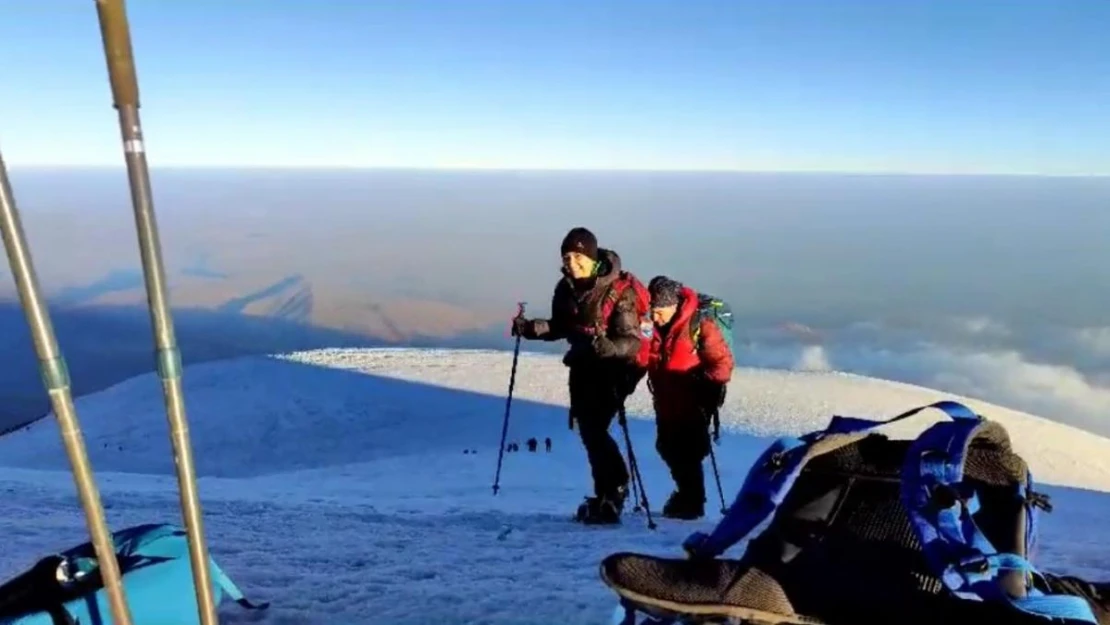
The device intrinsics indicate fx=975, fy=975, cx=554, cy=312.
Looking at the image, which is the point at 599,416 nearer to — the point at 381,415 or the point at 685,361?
the point at 685,361

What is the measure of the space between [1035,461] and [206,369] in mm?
22272

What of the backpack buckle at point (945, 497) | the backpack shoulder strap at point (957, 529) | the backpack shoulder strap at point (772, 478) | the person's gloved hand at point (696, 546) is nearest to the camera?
the backpack shoulder strap at point (957, 529)

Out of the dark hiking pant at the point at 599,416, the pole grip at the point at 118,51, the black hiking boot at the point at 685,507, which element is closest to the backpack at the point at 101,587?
the pole grip at the point at 118,51

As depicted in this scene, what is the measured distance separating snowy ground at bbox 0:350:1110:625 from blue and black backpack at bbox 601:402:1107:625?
167cm

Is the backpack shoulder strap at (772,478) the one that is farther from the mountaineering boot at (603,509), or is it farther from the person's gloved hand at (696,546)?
the mountaineering boot at (603,509)

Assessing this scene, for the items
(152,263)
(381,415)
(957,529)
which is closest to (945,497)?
(957,529)

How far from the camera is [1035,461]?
19.6 meters

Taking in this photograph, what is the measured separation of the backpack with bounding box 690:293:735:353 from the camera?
7961mm

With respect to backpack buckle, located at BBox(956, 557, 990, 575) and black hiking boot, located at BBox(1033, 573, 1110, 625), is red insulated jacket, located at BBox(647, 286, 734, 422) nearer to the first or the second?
black hiking boot, located at BBox(1033, 573, 1110, 625)

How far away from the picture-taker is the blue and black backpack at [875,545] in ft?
8.58

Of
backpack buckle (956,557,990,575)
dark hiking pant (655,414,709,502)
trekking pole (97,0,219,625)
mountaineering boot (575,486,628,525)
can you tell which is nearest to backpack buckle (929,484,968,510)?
backpack buckle (956,557,990,575)

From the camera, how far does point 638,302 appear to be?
7.36 metres

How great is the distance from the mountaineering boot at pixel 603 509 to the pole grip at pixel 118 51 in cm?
560

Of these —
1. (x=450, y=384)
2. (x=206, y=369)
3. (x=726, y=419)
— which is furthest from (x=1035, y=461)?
(x=206, y=369)
